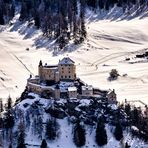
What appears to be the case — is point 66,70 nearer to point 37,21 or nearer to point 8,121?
point 8,121

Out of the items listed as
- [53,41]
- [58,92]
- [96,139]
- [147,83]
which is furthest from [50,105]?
[53,41]

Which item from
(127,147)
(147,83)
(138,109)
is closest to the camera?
(127,147)

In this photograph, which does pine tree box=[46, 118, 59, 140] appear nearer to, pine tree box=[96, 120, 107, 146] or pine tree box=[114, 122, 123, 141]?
pine tree box=[96, 120, 107, 146]

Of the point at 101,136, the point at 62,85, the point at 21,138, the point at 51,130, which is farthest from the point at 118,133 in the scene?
the point at 21,138

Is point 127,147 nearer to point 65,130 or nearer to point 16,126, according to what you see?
point 65,130

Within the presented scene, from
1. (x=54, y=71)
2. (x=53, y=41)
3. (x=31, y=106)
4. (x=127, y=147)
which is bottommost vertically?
(x=127, y=147)

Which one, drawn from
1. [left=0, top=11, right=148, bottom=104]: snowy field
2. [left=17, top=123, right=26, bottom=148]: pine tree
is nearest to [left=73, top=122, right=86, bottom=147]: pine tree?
[left=17, top=123, right=26, bottom=148]: pine tree
